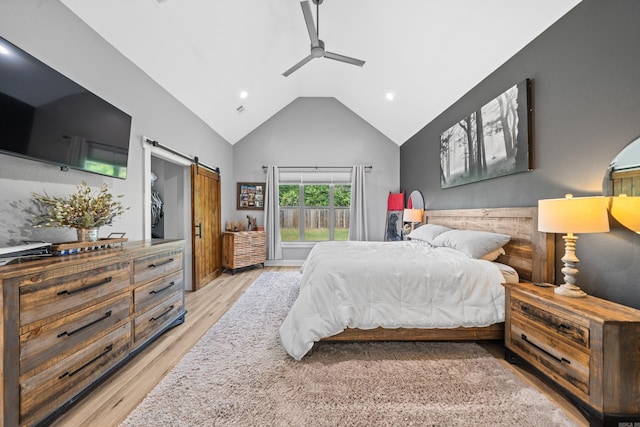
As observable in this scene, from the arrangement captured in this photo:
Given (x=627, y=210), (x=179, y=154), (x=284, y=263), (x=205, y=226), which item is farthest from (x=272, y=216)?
(x=627, y=210)

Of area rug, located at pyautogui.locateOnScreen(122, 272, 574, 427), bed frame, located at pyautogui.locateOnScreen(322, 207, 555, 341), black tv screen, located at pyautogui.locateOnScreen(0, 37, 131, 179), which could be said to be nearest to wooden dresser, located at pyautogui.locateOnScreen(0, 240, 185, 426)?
area rug, located at pyautogui.locateOnScreen(122, 272, 574, 427)

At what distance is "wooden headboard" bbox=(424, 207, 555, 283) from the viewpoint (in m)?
2.02

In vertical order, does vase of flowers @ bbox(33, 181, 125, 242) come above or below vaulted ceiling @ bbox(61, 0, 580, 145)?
below

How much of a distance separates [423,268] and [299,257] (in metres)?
3.72

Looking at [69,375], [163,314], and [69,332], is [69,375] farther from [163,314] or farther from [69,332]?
[163,314]

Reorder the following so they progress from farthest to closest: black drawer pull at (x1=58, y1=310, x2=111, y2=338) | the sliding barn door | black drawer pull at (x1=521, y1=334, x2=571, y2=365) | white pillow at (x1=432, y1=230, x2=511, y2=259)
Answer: the sliding barn door → white pillow at (x1=432, y1=230, x2=511, y2=259) → black drawer pull at (x1=521, y1=334, x2=571, y2=365) → black drawer pull at (x1=58, y1=310, x2=111, y2=338)

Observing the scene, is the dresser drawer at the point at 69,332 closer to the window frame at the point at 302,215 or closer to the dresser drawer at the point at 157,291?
the dresser drawer at the point at 157,291

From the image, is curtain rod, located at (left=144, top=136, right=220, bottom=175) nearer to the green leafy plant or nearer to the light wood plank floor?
the green leafy plant

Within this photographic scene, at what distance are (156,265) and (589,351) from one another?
9.87 ft

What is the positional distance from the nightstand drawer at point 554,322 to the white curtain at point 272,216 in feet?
14.0

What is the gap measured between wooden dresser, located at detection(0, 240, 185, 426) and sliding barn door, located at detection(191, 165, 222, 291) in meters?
1.79

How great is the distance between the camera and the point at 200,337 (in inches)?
90.9

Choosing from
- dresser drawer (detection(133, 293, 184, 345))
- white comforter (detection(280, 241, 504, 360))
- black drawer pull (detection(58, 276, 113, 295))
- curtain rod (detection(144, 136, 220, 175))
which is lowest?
dresser drawer (detection(133, 293, 184, 345))

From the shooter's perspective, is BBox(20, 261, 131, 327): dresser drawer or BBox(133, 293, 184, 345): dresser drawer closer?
BBox(20, 261, 131, 327): dresser drawer
